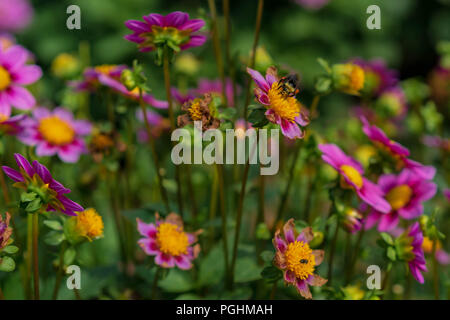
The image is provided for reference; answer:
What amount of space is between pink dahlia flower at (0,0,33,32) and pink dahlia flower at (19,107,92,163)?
155 cm

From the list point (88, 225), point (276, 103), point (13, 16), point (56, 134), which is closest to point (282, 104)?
point (276, 103)

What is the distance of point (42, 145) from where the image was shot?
817 millimetres

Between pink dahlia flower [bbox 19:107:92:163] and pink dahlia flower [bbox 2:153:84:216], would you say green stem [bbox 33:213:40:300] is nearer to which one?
pink dahlia flower [bbox 2:153:84:216]

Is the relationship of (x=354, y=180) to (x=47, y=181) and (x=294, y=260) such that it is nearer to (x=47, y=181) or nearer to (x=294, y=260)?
(x=294, y=260)

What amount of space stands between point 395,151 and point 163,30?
13.4 inches

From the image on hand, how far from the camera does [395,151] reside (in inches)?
27.4

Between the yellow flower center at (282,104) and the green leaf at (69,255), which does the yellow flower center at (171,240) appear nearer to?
the green leaf at (69,255)

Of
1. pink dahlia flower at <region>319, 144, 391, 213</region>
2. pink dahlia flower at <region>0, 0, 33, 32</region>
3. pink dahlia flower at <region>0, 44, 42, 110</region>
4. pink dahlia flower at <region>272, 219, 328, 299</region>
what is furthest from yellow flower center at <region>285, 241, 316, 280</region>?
pink dahlia flower at <region>0, 0, 33, 32</region>

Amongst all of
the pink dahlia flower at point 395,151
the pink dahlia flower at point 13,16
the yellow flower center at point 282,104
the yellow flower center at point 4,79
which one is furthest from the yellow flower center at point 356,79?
the pink dahlia flower at point 13,16

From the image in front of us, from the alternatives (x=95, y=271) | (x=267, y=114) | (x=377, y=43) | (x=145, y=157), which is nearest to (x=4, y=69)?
(x=95, y=271)

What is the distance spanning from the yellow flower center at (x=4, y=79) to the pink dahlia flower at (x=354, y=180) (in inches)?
Answer: 18.4

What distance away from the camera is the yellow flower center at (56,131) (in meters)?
0.84

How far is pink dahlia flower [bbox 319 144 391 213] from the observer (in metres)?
0.64
